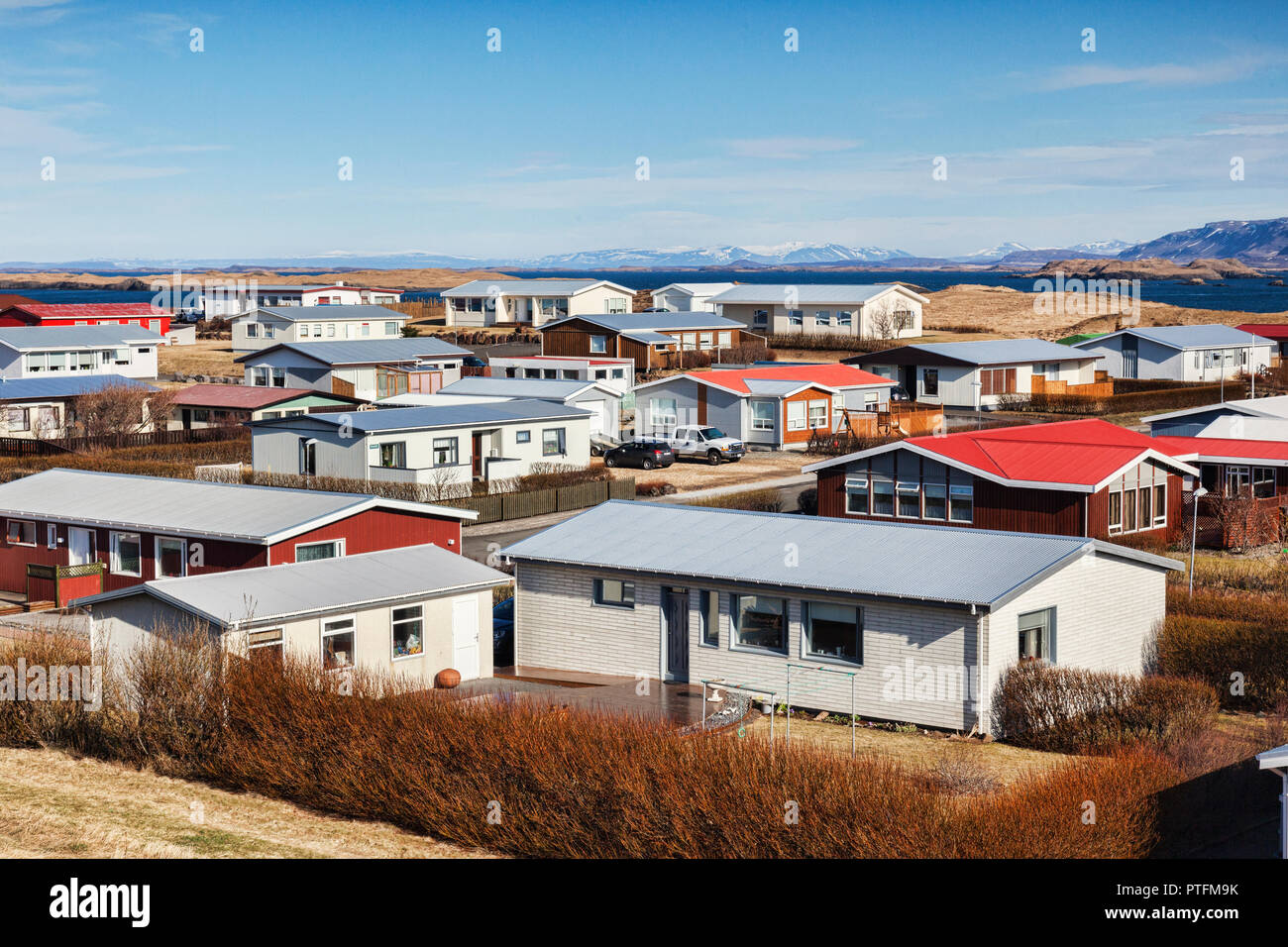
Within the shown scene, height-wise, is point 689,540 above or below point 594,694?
above

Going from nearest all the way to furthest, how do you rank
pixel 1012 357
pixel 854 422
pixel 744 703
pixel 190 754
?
pixel 190 754 < pixel 744 703 < pixel 854 422 < pixel 1012 357

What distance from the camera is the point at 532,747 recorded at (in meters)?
18.3

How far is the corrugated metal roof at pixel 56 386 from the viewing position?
63.2m

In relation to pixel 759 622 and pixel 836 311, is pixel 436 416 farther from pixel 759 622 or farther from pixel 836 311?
pixel 836 311

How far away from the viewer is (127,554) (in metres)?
34.4

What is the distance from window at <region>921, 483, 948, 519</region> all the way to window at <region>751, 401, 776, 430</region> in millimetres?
22689

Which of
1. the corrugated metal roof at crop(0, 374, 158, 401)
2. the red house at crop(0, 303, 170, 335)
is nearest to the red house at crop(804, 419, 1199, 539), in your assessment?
the corrugated metal roof at crop(0, 374, 158, 401)

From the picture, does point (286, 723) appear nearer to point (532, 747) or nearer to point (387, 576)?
point (532, 747)

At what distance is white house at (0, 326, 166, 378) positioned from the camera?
76438 mm

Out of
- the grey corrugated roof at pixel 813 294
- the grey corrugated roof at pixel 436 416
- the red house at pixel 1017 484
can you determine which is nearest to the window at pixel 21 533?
the grey corrugated roof at pixel 436 416

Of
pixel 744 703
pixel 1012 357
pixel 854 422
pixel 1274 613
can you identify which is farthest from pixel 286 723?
pixel 1012 357

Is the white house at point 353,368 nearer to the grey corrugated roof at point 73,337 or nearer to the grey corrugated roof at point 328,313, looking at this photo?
the grey corrugated roof at point 73,337

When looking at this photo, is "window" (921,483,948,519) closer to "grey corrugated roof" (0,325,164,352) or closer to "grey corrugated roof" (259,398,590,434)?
"grey corrugated roof" (259,398,590,434)
